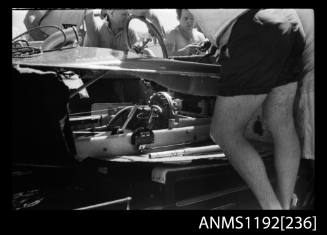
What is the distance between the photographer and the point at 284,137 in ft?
6.43

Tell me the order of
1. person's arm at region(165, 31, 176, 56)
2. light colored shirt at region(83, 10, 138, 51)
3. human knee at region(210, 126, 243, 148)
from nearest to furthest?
human knee at region(210, 126, 243, 148), light colored shirt at region(83, 10, 138, 51), person's arm at region(165, 31, 176, 56)

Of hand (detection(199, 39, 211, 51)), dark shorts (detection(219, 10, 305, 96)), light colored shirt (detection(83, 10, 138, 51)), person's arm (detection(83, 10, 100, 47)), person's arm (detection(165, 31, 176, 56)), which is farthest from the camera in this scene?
person's arm (detection(165, 31, 176, 56))

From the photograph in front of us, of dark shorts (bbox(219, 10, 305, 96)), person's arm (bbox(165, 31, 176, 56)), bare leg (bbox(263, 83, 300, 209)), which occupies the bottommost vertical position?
bare leg (bbox(263, 83, 300, 209))

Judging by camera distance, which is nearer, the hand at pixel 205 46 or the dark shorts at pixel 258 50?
the dark shorts at pixel 258 50

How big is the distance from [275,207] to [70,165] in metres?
1.04

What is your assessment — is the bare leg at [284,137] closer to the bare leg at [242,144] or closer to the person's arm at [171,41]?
the bare leg at [242,144]

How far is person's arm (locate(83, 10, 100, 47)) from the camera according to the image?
393cm

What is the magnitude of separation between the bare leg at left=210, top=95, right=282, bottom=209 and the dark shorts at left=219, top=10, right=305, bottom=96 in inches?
2.4

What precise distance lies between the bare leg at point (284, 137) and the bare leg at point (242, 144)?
124 millimetres

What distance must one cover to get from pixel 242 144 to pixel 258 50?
18.4 inches

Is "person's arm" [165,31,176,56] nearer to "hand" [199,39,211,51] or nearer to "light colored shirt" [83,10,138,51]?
"light colored shirt" [83,10,138,51]

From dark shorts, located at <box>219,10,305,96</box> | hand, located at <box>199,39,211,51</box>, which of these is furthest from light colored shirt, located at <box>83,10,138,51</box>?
dark shorts, located at <box>219,10,305,96</box>

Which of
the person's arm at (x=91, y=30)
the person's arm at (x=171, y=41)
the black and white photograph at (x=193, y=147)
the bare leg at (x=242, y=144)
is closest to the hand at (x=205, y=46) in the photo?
the black and white photograph at (x=193, y=147)

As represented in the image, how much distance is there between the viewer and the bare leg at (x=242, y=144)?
181 centimetres
